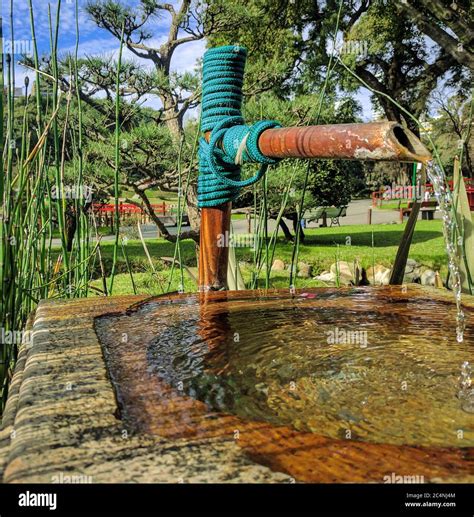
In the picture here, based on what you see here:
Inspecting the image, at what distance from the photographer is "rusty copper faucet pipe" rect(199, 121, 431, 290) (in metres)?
0.83

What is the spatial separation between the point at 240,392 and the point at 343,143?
401 millimetres

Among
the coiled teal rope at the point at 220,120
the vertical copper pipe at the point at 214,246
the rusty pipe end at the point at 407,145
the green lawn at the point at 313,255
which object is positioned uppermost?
the coiled teal rope at the point at 220,120

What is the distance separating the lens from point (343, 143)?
0.94 meters

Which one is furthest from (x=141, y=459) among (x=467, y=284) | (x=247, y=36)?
(x=247, y=36)

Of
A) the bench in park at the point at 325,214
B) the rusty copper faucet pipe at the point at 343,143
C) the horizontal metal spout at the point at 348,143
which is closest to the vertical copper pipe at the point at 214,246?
the rusty copper faucet pipe at the point at 343,143

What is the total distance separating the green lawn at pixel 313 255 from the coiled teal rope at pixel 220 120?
3.67 meters

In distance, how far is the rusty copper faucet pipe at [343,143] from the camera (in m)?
0.83

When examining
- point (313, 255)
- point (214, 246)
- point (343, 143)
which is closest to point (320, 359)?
point (343, 143)

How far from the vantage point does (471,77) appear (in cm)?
1200

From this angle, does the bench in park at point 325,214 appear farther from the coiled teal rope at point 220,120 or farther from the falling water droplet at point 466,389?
the falling water droplet at point 466,389

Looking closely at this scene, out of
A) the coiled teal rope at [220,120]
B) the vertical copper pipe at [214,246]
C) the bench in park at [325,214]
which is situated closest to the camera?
the coiled teal rope at [220,120]

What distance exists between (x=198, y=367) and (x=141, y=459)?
34 cm

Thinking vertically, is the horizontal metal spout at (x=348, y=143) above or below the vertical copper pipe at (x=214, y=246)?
above

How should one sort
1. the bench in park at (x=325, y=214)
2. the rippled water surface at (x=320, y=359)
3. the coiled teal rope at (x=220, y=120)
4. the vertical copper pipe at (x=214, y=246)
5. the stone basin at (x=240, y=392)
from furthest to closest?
the bench in park at (x=325, y=214) < the vertical copper pipe at (x=214, y=246) < the coiled teal rope at (x=220, y=120) < the rippled water surface at (x=320, y=359) < the stone basin at (x=240, y=392)
